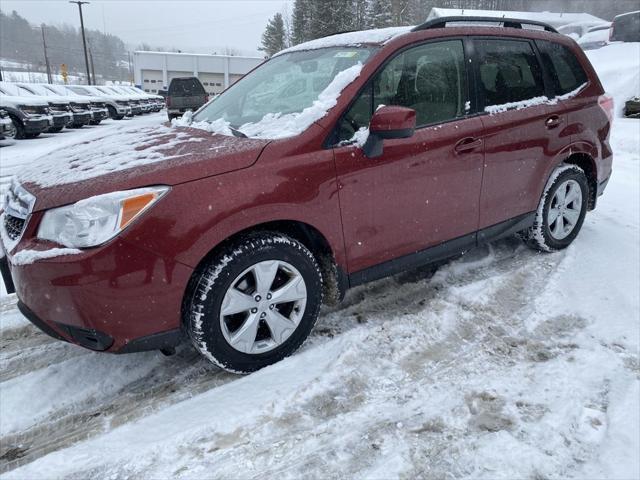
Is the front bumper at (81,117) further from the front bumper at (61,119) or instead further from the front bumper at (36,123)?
the front bumper at (36,123)

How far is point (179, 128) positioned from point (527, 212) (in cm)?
270

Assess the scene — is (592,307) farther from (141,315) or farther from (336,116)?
(141,315)

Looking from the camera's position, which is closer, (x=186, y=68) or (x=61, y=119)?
(x=61, y=119)

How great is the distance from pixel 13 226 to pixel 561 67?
4.11m

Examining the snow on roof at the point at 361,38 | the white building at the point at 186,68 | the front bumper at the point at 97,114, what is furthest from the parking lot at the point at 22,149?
the white building at the point at 186,68

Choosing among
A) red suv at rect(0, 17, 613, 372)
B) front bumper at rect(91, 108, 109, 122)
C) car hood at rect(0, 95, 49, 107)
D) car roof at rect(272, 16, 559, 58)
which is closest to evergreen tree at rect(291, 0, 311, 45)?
front bumper at rect(91, 108, 109, 122)

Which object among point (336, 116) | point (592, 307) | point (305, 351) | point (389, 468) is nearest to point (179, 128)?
point (336, 116)

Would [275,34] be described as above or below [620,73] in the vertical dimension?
above

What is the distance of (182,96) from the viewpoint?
18750 millimetres

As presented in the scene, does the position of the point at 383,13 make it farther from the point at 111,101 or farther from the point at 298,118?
the point at 298,118

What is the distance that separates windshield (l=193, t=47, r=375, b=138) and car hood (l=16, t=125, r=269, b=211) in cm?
29

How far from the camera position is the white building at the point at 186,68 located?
56844 mm

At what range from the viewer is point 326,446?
2.08 meters

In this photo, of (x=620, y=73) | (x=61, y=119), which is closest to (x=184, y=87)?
(x=61, y=119)
